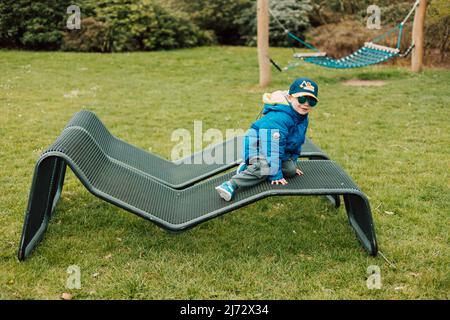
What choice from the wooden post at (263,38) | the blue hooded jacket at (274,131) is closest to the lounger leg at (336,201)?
the blue hooded jacket at (274,131)

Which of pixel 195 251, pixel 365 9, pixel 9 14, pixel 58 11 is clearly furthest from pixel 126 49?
pixel 195 251

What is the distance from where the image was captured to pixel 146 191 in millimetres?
4496

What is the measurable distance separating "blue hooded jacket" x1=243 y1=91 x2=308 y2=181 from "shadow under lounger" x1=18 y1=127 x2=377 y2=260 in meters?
0.21

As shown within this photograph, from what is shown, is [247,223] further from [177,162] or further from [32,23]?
[32,23]

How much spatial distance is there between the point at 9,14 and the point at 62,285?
14.2 m

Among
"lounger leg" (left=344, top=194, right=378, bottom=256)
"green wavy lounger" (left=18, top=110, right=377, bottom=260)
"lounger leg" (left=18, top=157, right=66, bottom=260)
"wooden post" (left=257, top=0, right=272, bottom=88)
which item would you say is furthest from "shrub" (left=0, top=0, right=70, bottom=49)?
"lounger leg" (left=344, top=194, right=378, bottom=256)

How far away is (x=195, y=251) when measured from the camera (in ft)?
13.6

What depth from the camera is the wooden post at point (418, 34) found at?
38.3 ft

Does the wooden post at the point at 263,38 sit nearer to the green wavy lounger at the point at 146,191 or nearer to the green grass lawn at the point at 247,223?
the green grass lawn at the point at 247,223

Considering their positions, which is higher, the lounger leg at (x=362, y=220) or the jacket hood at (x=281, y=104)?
the jacket hood at (x=281, y=104)

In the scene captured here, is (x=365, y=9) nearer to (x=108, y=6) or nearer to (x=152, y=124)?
(x=108, y=6)

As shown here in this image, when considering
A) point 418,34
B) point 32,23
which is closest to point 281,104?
point 418,34

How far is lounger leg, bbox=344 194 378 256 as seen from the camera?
401cm

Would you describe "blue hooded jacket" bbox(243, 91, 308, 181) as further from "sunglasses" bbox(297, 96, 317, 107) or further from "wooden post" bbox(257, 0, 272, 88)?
"wooden post" bbox(257, 0, 272, 88)
